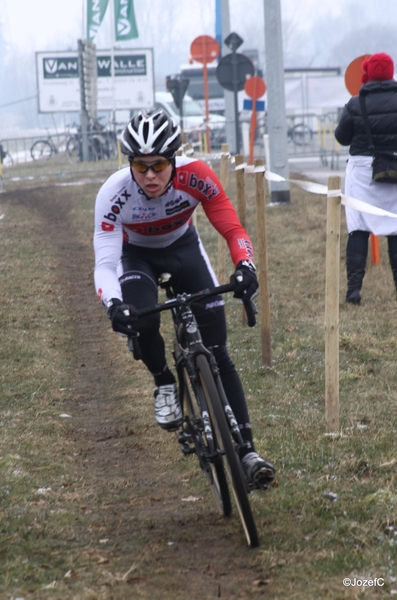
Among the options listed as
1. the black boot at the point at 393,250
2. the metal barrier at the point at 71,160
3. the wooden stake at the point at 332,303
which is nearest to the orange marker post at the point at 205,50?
the metal barrier at the point at 71,160

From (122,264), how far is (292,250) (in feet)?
25.3

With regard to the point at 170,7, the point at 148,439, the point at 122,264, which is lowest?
the point at 148,439

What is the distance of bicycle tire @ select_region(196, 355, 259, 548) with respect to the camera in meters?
3.80

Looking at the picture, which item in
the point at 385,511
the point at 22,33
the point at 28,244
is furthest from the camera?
the point at 22,33

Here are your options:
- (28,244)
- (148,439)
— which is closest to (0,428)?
(148,439)

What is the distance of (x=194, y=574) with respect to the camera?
12.4ft

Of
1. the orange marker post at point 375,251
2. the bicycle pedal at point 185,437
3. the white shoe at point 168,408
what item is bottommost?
the bicycle pedal at point 185,437

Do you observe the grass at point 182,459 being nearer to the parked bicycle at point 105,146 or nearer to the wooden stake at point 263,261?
the wooden stake at point 263,261

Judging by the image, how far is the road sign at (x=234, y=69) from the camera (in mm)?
19844

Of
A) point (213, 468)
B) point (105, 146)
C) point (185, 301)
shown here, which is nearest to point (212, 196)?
point (185, 301)

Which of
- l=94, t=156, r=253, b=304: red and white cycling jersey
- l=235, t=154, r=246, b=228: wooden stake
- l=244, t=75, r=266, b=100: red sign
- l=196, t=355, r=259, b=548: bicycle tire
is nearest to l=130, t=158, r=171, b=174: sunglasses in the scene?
l=94, t=156, r=253, b=304: red and white cycling jersey

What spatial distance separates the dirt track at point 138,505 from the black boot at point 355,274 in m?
2.38

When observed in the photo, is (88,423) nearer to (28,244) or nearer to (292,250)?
(292,250)

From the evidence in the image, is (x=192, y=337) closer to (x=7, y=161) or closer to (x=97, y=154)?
(x=97, y=154)
